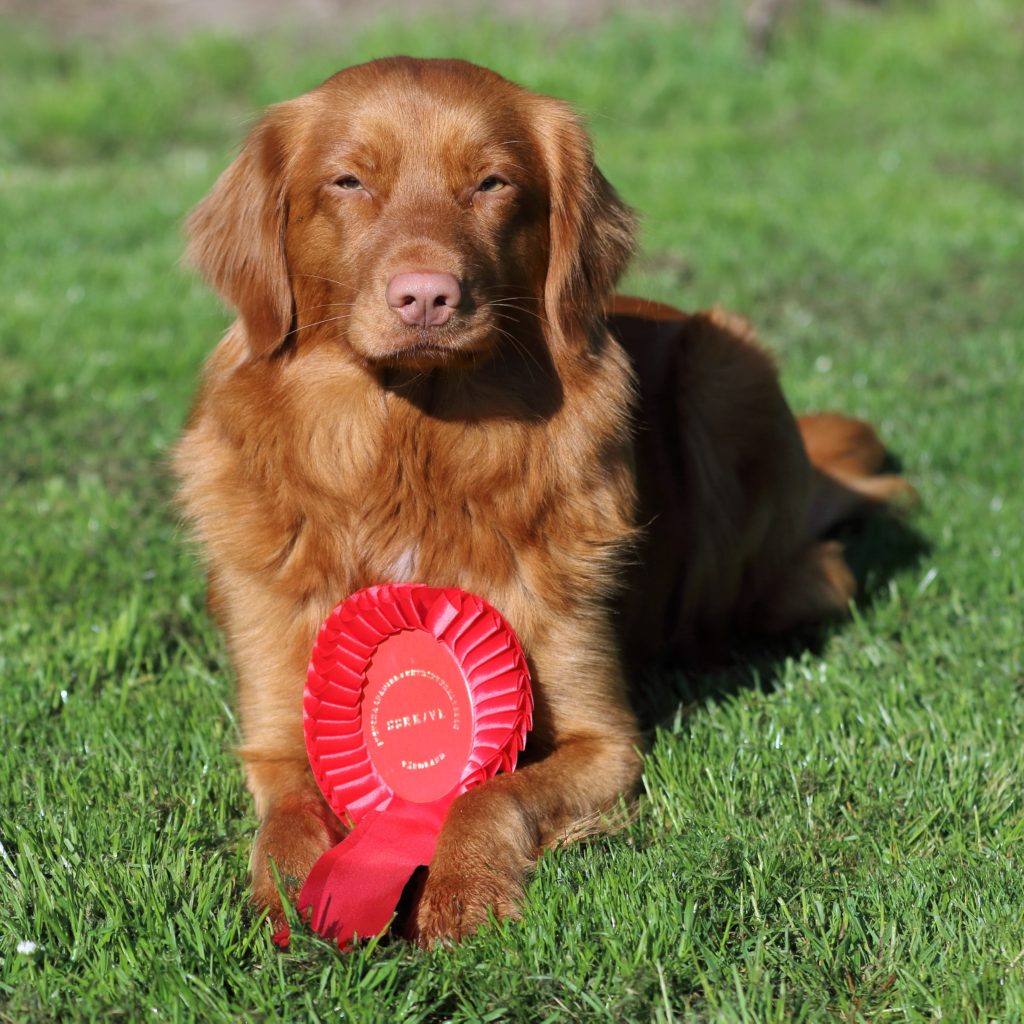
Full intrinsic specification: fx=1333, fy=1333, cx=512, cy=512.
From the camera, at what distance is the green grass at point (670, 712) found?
226 cm

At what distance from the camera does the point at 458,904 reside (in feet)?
8.07

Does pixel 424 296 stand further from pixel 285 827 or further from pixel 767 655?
pixel 767 655

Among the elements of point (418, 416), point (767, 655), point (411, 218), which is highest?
point (411, 218)

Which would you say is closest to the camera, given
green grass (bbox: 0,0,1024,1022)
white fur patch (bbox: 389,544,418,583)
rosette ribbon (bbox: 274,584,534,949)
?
green grass (bbox: 0,0,1024,1022)

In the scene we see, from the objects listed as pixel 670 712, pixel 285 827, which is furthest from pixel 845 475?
pixel 285 827

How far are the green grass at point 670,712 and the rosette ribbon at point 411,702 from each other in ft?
0.88

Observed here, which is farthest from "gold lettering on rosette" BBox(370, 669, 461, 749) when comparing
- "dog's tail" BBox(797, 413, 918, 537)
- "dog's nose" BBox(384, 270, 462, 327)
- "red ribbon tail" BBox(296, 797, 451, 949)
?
"dog's tail" BBox(797, 413, 918, 537)

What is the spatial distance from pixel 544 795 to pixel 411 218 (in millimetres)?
1251

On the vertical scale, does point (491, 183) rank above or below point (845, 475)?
above

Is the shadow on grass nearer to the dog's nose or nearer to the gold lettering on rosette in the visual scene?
the gold lettering on rosette

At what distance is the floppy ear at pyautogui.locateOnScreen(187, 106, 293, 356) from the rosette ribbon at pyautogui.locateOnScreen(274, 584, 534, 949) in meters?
0.68

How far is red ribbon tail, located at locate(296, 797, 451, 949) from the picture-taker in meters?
2.39

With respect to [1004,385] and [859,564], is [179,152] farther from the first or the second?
[859,564]

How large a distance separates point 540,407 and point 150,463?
2.52 meters
